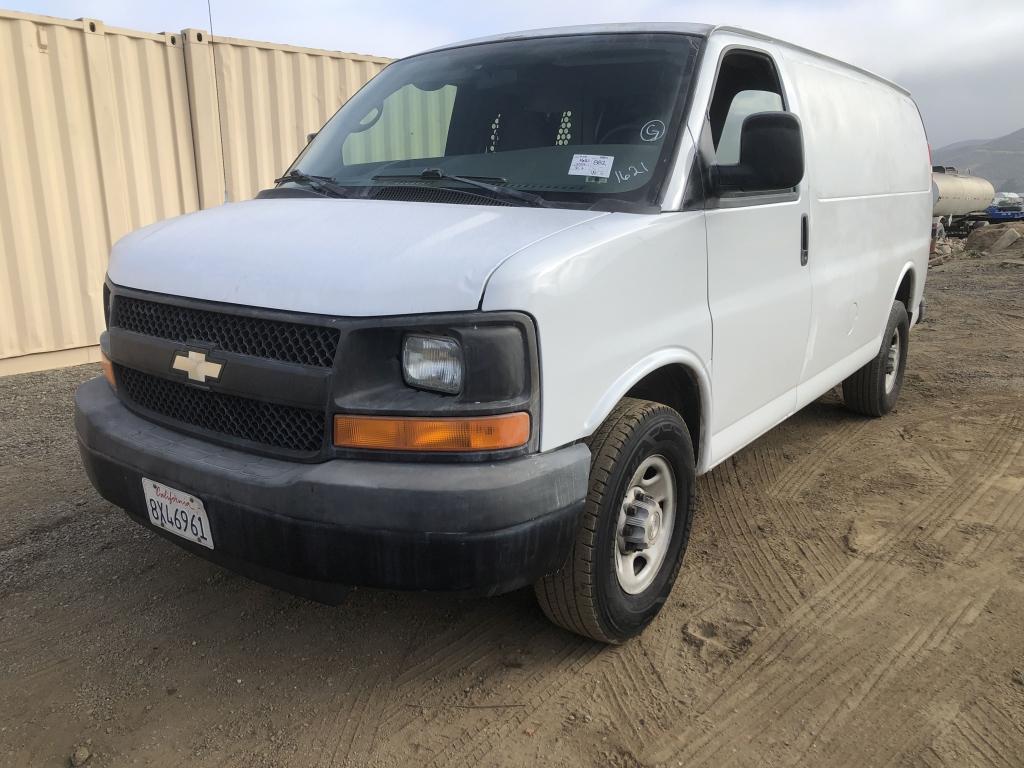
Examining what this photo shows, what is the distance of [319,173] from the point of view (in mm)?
3643

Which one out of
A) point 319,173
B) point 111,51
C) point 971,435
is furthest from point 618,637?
point 111,51

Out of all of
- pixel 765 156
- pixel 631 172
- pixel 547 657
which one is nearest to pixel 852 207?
pixel 765 156

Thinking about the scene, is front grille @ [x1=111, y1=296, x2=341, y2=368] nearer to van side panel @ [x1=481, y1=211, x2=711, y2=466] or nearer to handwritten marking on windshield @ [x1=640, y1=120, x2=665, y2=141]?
van side panel @ [x1=481, y1=211, x2=711, y2=466]

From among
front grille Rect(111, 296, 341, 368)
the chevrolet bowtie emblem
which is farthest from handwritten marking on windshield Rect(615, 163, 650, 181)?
the chevrolet bowtie emblem

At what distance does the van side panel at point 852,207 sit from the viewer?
4055mm

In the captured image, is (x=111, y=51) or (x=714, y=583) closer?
(x=714, y=583)

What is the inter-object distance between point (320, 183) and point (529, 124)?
3.02 feet

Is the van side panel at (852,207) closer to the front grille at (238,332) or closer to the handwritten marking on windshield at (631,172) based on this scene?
the handwritten marking on windshield at (631,172)

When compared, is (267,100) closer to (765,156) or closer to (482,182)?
(482,182)

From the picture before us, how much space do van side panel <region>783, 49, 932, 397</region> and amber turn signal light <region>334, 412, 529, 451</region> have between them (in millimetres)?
2285

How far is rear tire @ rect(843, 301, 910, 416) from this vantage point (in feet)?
Answer: 18.1

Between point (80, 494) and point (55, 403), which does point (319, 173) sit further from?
point (55, 403)

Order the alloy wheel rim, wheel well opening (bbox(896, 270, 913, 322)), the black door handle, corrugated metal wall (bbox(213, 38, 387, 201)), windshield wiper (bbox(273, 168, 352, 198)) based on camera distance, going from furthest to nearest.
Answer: corrugated metal wall (bbox(213, 38, 387, 201)), wheel well opening (bbox(896, 270, 913, 322)), the black door handle, windshield wiper (bbox(273, 168, 352, 198)), the alloy wheel rim

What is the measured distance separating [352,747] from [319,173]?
2.36 metres
